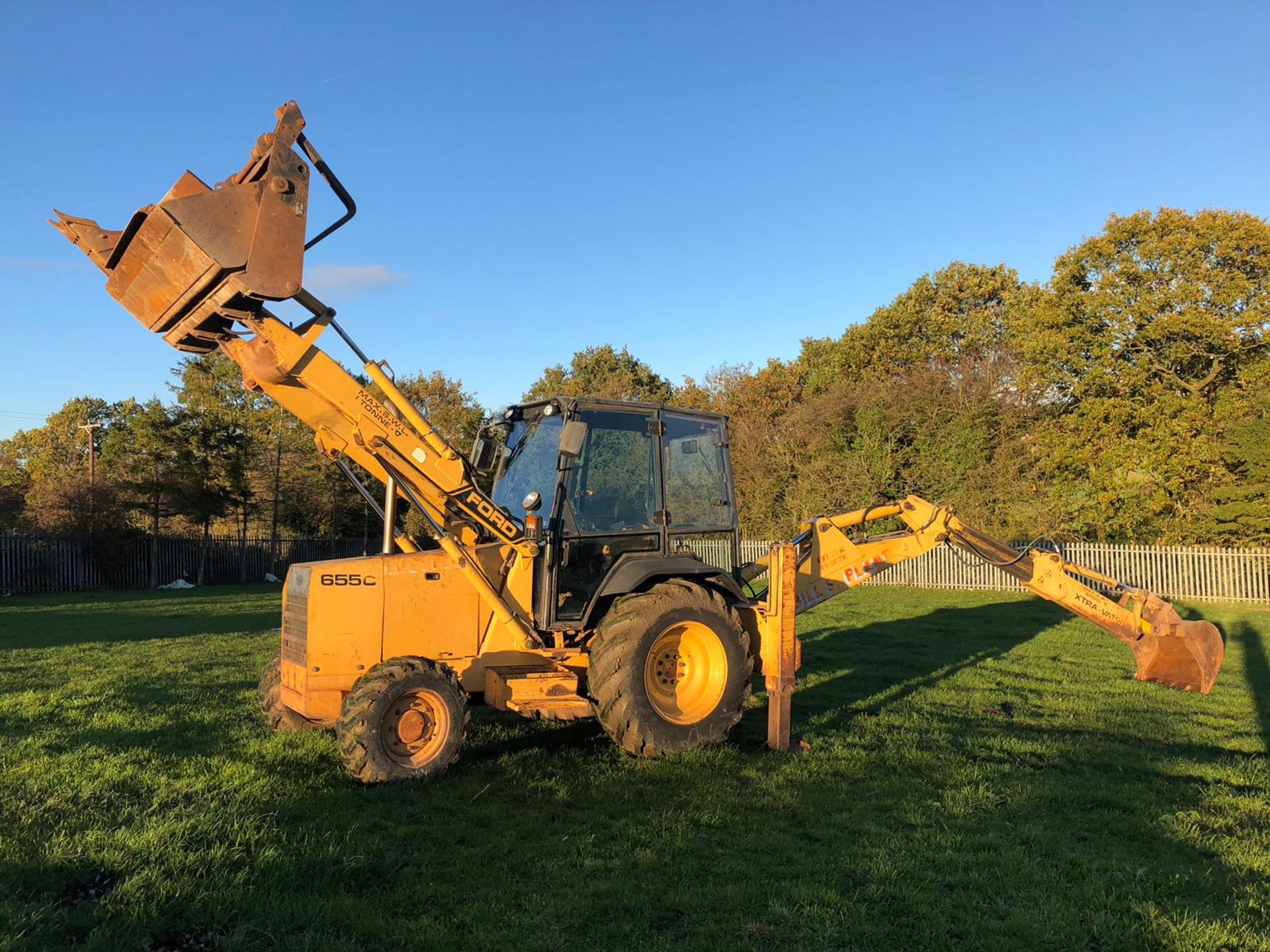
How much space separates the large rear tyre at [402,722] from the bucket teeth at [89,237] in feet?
10.7

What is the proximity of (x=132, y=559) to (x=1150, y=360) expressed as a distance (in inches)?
1291

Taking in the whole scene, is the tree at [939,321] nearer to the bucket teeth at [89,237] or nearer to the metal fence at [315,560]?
the metal fence at [315,560]

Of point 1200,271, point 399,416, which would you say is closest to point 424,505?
point 399,416

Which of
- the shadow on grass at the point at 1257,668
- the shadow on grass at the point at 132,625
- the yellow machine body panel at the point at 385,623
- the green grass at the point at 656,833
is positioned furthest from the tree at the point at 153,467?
the shadow on grass at the point at 1257,668

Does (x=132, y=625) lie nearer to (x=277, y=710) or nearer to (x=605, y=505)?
(x=277, y=710)

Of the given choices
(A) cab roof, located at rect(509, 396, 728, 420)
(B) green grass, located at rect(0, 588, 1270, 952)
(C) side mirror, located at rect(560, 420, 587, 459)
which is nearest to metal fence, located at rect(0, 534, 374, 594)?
(B) green grass, located at rect(0, 588, 1270, 952)


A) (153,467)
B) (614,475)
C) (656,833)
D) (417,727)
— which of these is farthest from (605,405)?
(153,467)

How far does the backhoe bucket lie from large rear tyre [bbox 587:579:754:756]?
4326 mm

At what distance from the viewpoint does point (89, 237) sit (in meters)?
5.47

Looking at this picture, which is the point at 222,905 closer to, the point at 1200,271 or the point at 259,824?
the point at 259,824

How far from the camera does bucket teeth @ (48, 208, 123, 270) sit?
Answer: 5.45 m

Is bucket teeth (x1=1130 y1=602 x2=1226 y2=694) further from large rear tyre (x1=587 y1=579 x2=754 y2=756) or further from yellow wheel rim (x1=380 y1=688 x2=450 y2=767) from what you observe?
yellow wheel rim (x1=380 y1=688 x2=450 y2=767)

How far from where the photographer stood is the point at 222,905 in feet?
12.8

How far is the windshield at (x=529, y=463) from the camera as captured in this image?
681cm
